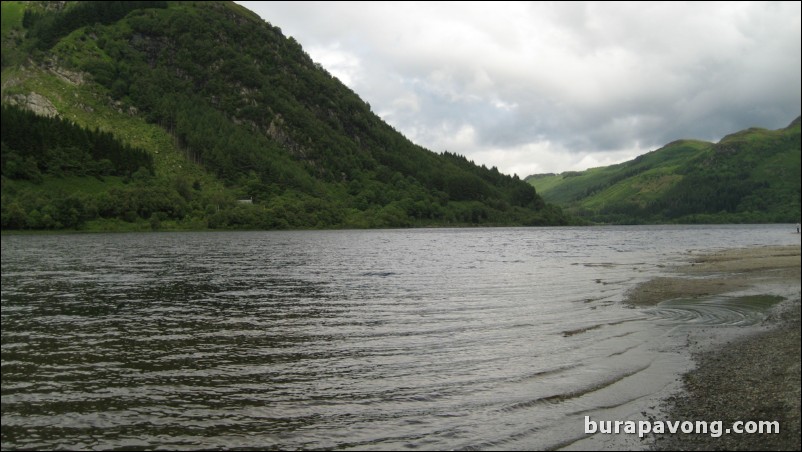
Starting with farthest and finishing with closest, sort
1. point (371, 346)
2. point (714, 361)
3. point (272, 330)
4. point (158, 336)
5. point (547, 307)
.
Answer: point (547, 307), point (272, 330), point (158, 336), point (371, 346), point (714, 361)

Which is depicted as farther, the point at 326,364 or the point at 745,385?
the point at 326,364

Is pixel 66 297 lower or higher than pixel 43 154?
lower

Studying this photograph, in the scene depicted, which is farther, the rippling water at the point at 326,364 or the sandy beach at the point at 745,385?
the rippling water at the point at 326,364

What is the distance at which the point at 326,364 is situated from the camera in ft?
71.4

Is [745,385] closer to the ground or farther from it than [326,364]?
farther from it

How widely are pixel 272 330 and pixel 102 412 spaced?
13.6 metres

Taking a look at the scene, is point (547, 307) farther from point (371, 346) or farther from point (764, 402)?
point (764, 402)

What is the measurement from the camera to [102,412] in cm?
1558

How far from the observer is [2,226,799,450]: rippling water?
14.5 m

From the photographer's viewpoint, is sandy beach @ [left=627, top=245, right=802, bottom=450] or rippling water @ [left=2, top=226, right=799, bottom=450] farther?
rippling water @ [left=2, top=226, right=799, bottom=450]

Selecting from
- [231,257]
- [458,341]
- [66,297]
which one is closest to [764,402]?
[458,341]

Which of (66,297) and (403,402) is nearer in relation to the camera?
(403,402)

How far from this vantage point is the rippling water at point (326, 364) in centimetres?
1452

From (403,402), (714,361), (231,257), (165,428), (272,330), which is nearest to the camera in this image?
(165,428)
